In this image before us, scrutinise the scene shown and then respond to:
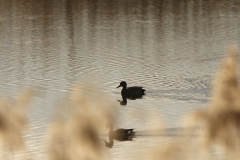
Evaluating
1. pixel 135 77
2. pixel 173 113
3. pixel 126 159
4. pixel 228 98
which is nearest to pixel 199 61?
pixel 135 77

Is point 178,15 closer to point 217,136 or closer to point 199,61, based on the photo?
point 199,61

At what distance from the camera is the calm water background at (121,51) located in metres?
16.7

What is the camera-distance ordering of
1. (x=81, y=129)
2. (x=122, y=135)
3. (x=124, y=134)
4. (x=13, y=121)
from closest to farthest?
(x=81, y=129)
(x=13, y=121)
(x=122, y=135)
(x=124, y=134)

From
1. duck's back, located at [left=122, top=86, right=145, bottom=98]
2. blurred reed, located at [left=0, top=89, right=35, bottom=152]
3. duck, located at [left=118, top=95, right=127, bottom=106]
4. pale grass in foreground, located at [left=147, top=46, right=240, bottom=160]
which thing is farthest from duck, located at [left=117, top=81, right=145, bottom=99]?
pale grass in foreground, located at [left=147, top=46, right=240, bottom=160]

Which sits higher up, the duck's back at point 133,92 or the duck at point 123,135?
the duck at point 123,135

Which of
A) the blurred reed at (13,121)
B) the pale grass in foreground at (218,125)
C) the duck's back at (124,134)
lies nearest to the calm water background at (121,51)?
the duck's back at (124,134)

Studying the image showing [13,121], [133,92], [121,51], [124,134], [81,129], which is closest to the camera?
[81,129]

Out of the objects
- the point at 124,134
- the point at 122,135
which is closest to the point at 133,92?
the point at 124,134

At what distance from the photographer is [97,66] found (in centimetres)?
2283

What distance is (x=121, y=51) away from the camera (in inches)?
1033

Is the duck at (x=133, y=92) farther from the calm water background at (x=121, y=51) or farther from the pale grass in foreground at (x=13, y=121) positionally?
the pale grass in foreground at (x=13, y=121)

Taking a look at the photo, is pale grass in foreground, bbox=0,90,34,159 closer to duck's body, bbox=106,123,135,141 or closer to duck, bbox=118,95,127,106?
duck's body, bbox=106,123,135,141

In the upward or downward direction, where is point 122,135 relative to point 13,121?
downward

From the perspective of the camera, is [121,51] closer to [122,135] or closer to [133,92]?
[133,92]
